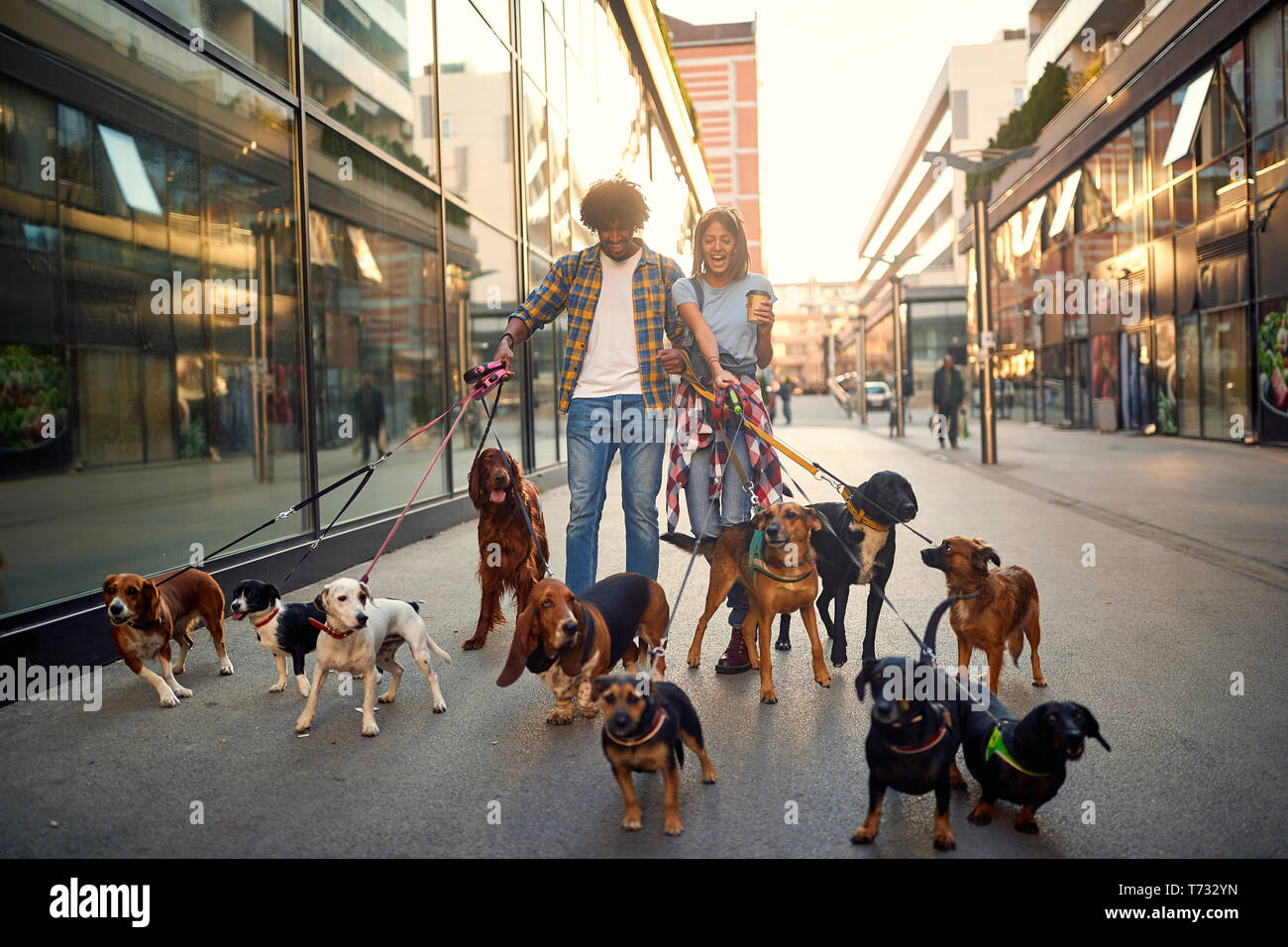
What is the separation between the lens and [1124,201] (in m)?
24.9

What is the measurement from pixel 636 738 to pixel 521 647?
794 mm

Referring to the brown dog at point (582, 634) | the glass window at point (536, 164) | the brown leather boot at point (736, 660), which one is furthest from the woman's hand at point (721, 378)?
the glass window at point (536, 164)

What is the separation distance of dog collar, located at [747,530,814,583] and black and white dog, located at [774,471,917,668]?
0.36m

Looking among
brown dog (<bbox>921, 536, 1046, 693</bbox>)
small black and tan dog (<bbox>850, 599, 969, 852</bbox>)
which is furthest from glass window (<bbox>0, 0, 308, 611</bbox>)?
brown dog (<bbox>921, 536, 1046, 693</bbox>)

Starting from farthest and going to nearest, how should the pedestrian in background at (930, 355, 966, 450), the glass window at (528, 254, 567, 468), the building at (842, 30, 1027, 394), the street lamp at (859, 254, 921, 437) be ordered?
1. the building at (842, 30, 1027, 394)
2. the street lamp at (859, 254, 921, 437)
3. the pedestrian in background at (930, 355, 966, 450)
4. the glass window at (528, 254, 567, 468)

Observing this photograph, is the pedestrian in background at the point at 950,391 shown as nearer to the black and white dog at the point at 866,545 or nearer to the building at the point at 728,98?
the black and white dog at the point at 866,545

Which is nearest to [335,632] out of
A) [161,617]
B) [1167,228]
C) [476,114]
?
[161,617]

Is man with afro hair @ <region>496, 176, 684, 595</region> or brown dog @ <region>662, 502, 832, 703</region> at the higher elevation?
man with afro hair @ <region>496, 176, 684, 595</region>

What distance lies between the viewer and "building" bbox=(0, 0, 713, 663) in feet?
18.4

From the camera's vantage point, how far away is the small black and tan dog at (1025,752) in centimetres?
280

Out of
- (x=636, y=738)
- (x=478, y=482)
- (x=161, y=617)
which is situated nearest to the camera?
(x=636, y=738)

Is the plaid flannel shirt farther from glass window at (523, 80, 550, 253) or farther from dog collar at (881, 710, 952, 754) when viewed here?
glass window at (523, 80, 550, 253)

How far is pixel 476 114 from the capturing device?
12.4 meters

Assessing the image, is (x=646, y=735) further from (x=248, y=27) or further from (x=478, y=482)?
(x=248, y=27)
